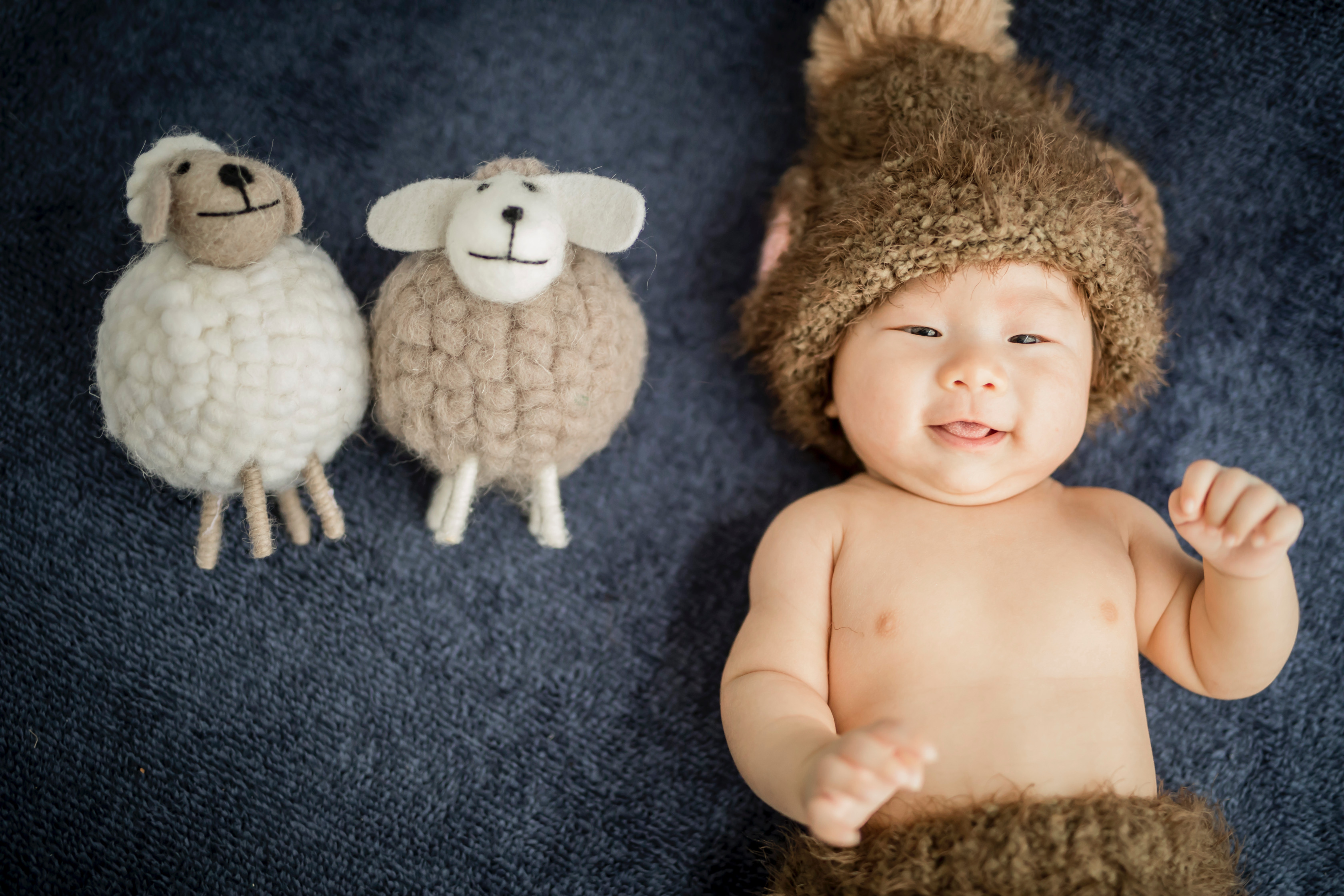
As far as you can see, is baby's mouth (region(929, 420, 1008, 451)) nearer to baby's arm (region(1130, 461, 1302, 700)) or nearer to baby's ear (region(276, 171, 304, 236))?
baby's arm (region(1130, 461, 1302, 700))

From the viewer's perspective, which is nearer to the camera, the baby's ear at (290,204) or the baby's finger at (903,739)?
the baby's finger at (903,739)

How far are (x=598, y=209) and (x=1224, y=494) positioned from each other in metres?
0.83

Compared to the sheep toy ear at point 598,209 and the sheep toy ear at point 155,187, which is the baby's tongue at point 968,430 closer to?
the sheep toy ear at point 598,209

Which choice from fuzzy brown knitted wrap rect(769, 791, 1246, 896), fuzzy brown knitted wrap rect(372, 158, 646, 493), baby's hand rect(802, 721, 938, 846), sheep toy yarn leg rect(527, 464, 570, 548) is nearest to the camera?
baby's hand rect(802, 721, 938, 846)

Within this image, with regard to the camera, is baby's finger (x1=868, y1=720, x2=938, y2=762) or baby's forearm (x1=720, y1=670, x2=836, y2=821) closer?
baby's finger (x1=868, y1=720, x2=938, y2=762)

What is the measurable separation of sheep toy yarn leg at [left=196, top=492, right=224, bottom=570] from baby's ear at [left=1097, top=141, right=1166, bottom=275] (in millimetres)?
1335

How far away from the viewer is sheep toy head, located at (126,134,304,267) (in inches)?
39.9

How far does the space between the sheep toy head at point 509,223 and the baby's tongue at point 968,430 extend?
486 millimetres

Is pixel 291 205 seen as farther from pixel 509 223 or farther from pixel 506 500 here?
pixel 506 500

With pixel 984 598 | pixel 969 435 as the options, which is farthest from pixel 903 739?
pixel 969 435

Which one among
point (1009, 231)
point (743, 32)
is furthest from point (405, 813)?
point (743, 32)

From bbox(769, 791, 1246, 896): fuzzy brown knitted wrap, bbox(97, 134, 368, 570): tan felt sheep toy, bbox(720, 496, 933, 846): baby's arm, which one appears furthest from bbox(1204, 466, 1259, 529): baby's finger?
bbox(97, 134, 368, 570): tan felt sheep toy

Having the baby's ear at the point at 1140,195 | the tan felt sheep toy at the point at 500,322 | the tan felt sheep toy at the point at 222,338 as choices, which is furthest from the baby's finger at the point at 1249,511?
the tan felt sheep toy at the point at 222,338

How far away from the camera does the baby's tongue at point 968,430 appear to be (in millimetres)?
1139
